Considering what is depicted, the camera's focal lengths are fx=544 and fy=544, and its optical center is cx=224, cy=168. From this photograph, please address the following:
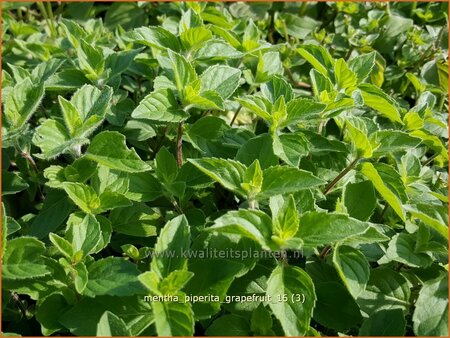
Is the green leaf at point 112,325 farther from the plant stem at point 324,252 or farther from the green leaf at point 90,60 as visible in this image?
the green leaf at point 90,60

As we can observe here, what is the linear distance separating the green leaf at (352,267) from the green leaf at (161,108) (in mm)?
660

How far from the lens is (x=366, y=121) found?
6.32ft

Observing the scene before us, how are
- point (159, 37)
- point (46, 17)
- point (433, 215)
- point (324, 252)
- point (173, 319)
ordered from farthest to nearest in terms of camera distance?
point (46, 17)
point (159, 37)
point (324, 252)
point (433, 215)
point (173, 319)

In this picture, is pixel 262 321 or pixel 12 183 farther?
pixel 12 183

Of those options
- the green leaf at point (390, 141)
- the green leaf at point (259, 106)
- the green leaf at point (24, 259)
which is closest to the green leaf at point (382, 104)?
the green leaf at point (390, 141)

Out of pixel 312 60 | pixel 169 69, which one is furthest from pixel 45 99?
pixel 312 60

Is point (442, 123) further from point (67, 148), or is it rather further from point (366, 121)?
point (67, 148)

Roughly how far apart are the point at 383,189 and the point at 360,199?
98 mm

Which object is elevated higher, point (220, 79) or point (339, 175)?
point (220, 79)

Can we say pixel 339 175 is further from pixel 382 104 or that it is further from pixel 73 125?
pixel 73 125

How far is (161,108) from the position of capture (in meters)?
1.77

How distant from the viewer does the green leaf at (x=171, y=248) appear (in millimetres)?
1477

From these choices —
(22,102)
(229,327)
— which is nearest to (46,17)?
(22,102)

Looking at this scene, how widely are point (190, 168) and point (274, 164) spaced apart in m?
0.29
